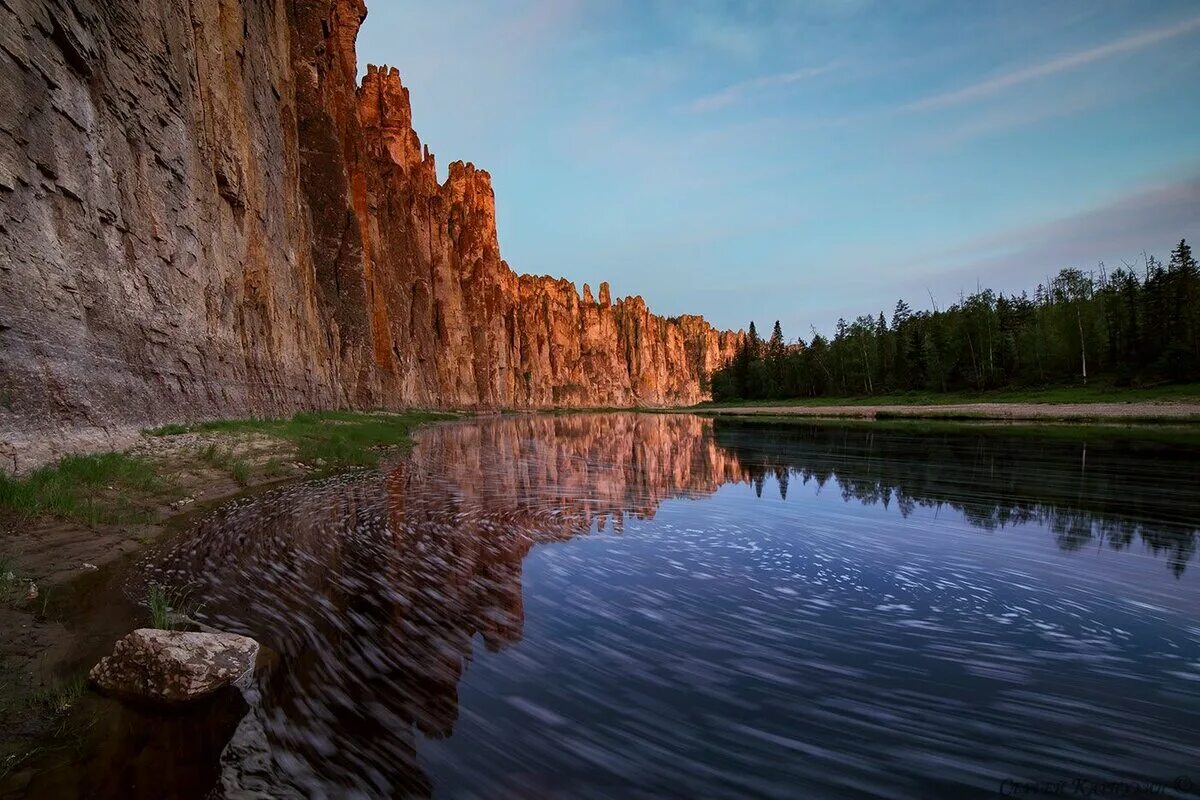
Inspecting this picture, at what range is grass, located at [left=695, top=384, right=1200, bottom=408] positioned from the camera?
46.7 m

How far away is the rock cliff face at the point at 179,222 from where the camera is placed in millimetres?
11023

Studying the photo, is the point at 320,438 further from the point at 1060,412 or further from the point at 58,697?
the point at 1060,412

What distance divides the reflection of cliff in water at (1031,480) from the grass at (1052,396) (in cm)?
2857

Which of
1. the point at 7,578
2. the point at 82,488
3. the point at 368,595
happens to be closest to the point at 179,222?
the point at 82,488

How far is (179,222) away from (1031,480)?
27507 millimetres

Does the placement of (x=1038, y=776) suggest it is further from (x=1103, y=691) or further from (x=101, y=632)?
(x=101, y=632)

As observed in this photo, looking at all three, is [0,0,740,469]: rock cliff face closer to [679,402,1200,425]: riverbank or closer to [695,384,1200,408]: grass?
[679,402,1200,425]: riverbank

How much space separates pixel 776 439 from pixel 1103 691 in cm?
3212

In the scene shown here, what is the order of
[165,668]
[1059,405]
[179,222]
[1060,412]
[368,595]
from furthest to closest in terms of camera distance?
[1059,405] < [1060,412] < [179,222] < [368,595] < [165,668]

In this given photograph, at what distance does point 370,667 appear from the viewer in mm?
5266

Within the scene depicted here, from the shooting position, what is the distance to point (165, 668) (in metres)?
4.47

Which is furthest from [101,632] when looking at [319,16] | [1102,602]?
[319,16]

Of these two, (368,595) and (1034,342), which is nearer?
(368,595)

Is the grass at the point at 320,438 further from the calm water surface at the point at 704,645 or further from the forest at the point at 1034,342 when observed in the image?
the forest at the point at 1034,342
